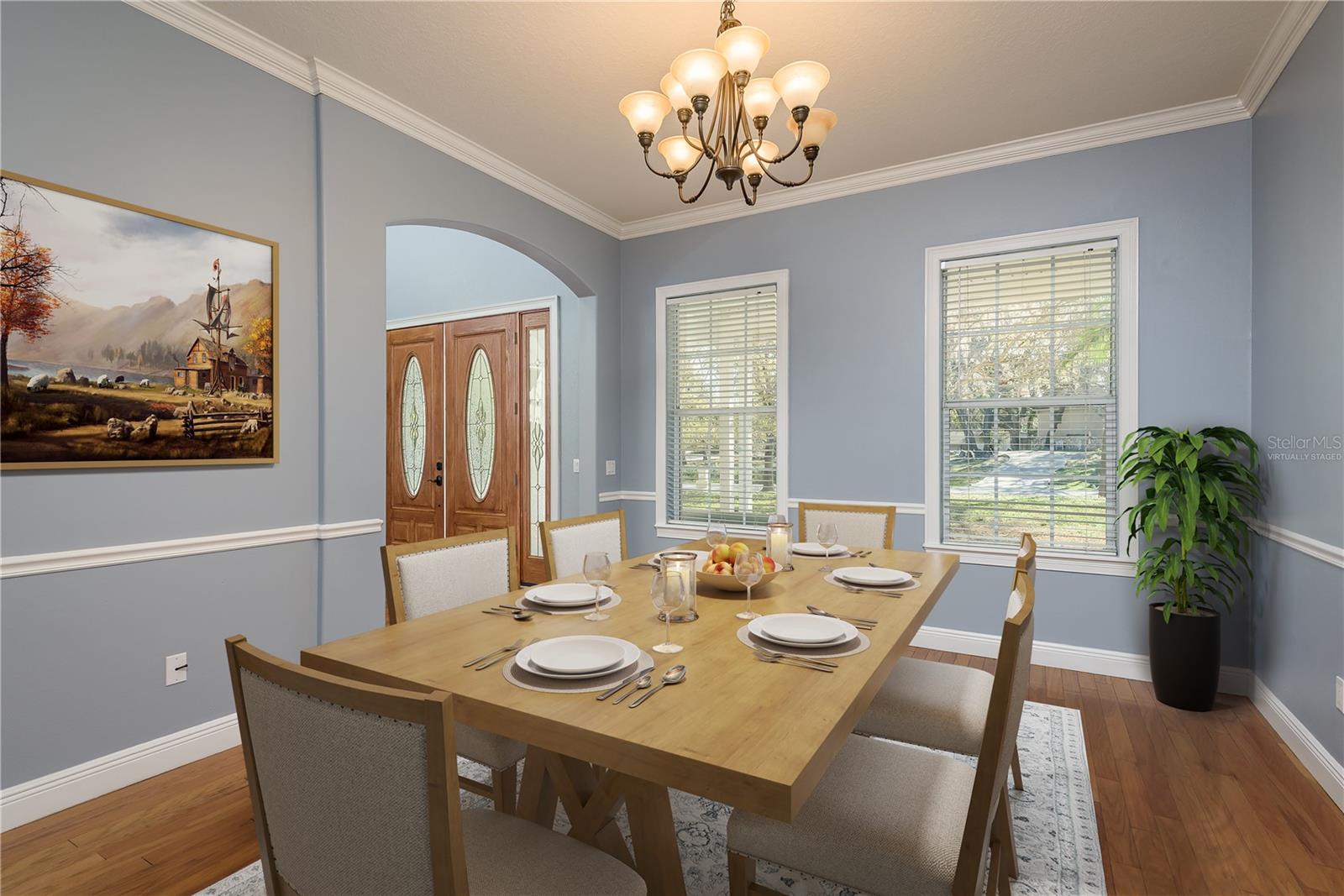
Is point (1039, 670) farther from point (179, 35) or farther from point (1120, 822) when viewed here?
point (179, 35)

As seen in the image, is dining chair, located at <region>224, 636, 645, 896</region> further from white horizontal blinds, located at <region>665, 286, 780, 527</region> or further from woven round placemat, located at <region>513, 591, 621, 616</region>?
white horizontal blinds, located at <region>665, 286, 780, 527</region>

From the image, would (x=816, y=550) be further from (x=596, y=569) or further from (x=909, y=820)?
(x=909, y=820)

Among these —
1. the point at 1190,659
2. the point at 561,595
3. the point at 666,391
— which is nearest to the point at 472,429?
the point at 666,391

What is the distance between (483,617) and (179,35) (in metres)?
2.48

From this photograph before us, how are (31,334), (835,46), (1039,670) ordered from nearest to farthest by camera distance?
(31,334)
(835,46)
(1039,670)

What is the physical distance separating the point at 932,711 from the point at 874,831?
0.63 metres

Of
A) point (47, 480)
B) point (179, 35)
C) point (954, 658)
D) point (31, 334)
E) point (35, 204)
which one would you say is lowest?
point (954, 658)

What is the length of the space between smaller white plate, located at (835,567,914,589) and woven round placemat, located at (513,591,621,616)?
74 cm

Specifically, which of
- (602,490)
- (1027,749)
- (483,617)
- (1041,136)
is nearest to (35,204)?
(483,617)

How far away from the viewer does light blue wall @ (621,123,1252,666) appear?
3.09 metres

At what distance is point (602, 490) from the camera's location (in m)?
4.65

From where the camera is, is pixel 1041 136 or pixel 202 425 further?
pixel 1041 136

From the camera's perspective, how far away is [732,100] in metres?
2.40

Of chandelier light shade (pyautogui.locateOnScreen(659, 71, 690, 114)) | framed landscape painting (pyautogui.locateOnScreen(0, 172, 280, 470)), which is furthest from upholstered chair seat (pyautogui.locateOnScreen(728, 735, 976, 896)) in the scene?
framed landscape painting (pyautogui.locateOnScreen(0, 172, 280, 470))
